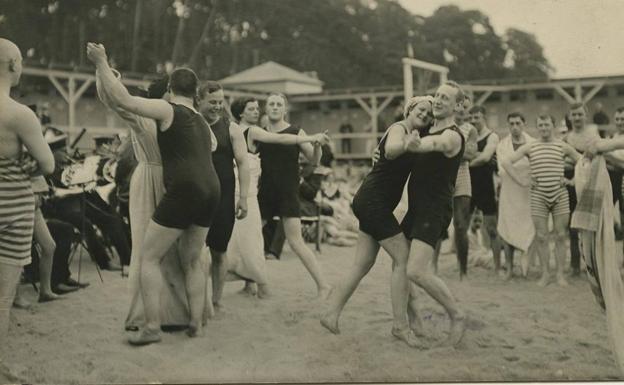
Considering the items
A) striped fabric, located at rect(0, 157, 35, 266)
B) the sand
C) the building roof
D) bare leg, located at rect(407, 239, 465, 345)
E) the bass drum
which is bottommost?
the sand

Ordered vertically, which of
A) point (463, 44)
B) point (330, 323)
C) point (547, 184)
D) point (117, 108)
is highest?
point (463, 44)

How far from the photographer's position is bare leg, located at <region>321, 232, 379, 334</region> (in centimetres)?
507

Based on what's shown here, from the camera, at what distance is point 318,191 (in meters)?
8.56

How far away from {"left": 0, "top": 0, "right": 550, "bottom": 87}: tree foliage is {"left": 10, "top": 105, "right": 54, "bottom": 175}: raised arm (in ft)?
2.91

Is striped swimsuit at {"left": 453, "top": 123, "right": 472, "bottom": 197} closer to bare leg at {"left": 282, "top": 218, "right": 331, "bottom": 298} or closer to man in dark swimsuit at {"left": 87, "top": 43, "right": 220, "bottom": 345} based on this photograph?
bare leg at {"left": 282, "top": 218, "right": 331, "bottom": 298}

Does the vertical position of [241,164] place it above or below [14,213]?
above

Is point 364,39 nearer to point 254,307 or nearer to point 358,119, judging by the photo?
point 358,119

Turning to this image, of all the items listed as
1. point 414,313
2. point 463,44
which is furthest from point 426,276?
point 463,44

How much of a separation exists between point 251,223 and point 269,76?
3.90ft

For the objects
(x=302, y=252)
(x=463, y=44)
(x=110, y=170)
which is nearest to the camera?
(x=463, y=44)

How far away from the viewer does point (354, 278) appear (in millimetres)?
5113

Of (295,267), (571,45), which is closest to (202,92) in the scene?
(295,267)

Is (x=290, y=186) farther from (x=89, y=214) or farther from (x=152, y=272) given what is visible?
(x=89, y=214)

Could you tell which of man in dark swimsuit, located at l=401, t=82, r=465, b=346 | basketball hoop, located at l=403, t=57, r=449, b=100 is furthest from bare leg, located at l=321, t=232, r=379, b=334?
basketball hoop, located at l=403, t=57, r=449, b=100
